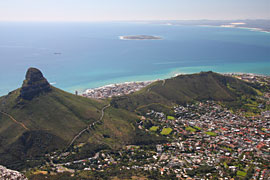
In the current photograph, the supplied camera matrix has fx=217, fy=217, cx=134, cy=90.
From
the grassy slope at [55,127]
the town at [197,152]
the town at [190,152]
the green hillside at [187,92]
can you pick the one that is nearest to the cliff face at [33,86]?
the grassy slope at [55,127]

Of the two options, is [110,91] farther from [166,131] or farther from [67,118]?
[166,131]

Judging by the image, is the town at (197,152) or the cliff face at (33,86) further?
the cliff face at (33,86)

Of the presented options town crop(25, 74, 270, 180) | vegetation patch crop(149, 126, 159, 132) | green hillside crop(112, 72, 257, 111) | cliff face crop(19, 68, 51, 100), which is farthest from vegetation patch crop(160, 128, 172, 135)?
cliff face crop(19, 68, 51, 100)

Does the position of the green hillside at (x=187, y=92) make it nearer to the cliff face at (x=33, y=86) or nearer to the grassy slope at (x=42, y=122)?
the grassy slope at (x=42, y=122)

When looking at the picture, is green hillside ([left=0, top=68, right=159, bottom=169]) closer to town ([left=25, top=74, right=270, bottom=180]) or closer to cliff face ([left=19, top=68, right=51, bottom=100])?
cliff face ([left=19, top=68, right=51, bottom=100])

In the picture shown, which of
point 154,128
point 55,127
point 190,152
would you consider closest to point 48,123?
point 55,127

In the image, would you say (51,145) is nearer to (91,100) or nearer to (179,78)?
(91,100)

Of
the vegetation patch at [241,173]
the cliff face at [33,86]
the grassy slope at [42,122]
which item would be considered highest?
the cliff face at [33,86]

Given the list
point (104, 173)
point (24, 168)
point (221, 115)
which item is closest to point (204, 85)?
point (221, 115)

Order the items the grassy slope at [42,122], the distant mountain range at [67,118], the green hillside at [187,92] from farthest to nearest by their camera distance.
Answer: the green hillside at [187,92], the distant mountain range at [67,118], the grassy slope at [42,122]
